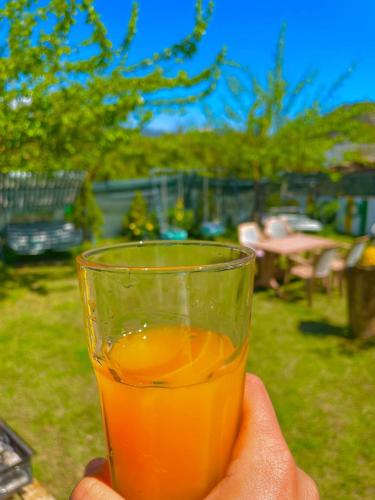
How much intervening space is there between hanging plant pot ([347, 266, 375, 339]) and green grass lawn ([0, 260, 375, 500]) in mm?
216

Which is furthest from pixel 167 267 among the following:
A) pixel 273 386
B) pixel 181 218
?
pixel 181 218

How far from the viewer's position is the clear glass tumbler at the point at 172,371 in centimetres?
75

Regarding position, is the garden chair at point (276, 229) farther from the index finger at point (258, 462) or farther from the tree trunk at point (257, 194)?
the index finger at point (258, 462)

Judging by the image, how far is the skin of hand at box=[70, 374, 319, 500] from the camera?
78 centimetres

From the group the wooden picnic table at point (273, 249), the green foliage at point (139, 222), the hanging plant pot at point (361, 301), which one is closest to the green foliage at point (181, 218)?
the green foliage at point (139, 222)

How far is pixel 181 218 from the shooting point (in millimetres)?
12477

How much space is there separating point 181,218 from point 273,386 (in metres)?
8.64

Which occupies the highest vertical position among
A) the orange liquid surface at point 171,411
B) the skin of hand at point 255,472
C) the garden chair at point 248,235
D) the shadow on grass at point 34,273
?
the orange liquid surface at point 171,411

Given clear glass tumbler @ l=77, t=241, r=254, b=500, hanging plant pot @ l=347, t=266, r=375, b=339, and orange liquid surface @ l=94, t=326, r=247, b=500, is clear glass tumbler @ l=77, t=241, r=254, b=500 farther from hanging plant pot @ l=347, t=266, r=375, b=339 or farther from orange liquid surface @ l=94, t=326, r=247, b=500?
hanging plant pot @ l=347, t=266, r=375, b=339

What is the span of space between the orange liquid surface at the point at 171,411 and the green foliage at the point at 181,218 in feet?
38.3

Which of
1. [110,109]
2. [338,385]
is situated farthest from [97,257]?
[110,109]

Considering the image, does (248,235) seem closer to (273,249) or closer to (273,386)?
(273,249)

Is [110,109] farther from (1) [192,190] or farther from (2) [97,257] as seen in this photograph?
(1) [192,190]

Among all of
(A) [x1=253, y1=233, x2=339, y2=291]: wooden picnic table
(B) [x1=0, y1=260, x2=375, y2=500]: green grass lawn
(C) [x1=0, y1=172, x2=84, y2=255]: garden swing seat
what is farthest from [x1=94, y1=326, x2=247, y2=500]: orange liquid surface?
(C) [x1=0, y1=172, x2=84, y2=255]: garden swing seat
